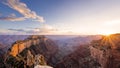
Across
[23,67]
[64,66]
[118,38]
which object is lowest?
[64,66]

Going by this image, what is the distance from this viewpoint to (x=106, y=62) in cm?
7000

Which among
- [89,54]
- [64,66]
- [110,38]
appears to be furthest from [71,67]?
[110,38]

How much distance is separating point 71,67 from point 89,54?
10.7 meters

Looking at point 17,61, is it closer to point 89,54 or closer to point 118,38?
point 89,54

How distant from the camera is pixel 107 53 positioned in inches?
2832

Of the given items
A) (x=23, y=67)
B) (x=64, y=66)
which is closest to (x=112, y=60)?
(x=64, y=66)

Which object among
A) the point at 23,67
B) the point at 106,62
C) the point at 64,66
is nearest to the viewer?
the point at 23,67

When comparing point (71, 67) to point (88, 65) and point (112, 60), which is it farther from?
point (112, 60)

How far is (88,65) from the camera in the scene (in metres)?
61.5

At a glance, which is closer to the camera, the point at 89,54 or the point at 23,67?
the point at 23,67

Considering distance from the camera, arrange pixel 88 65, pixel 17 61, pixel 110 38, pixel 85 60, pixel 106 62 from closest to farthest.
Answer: pixel 17 61 → pixel 88 65 → pixel 85 60 → pixel 106 62 → pixel 110 38

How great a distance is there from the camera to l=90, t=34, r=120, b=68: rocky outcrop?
6444 cm

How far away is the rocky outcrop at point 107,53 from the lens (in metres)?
64.4

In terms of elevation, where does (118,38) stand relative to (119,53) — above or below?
above
